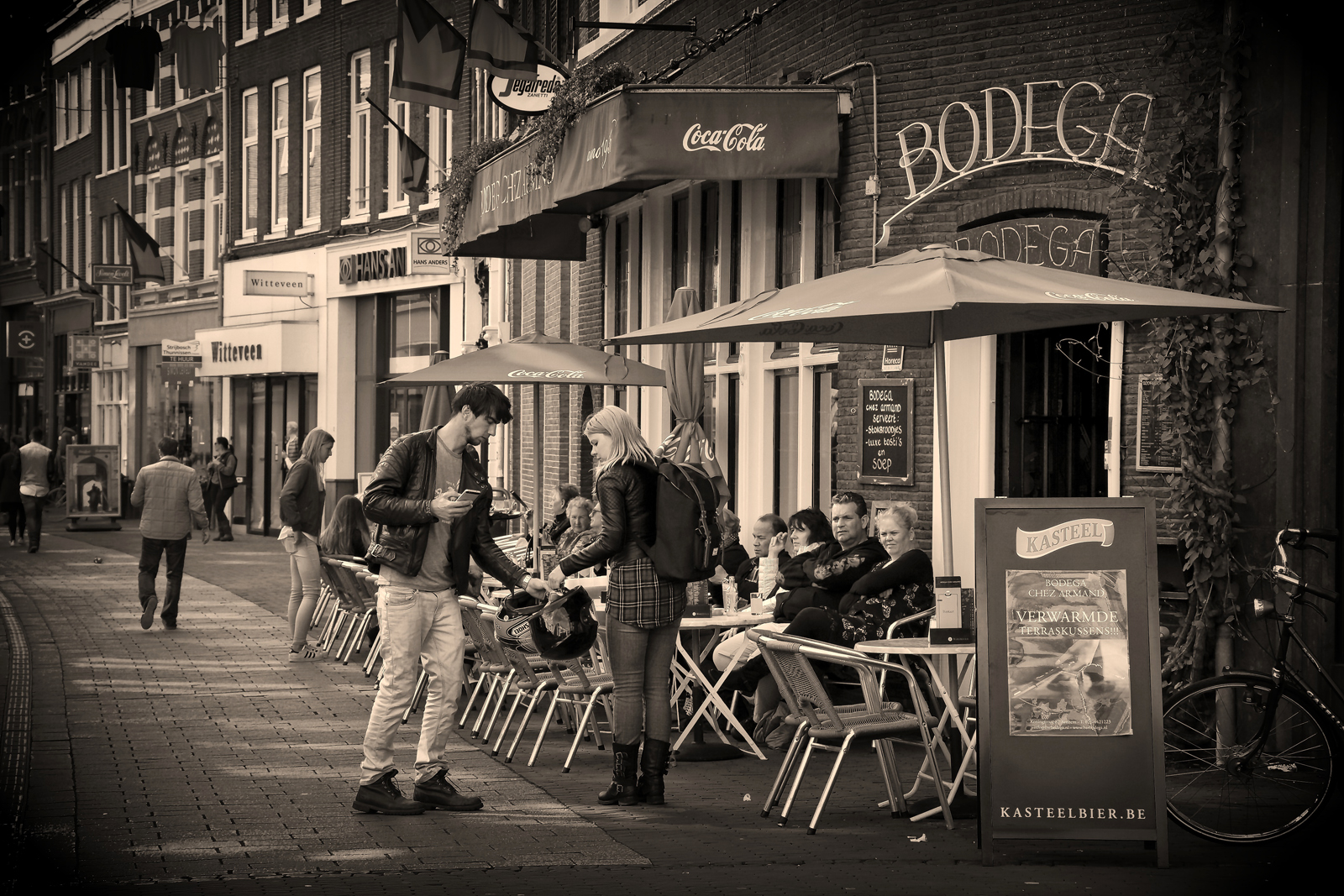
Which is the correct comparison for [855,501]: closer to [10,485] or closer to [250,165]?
[10,485]

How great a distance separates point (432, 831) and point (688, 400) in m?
6.04

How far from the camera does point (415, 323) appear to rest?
26188 mm

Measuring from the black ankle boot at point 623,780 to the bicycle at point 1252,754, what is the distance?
7.67 ft

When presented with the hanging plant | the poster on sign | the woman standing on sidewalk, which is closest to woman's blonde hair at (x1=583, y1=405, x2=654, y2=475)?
the poster on sign

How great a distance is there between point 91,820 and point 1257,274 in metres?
6.22

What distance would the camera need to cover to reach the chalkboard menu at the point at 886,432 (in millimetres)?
10750

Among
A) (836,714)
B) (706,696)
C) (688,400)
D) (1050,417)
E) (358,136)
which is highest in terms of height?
(358,136)

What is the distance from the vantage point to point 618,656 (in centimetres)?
754

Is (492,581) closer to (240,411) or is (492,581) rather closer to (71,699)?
(71,699)

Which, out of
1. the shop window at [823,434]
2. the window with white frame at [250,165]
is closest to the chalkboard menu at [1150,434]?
the shop window at [823,434]

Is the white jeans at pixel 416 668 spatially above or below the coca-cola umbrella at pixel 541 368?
below

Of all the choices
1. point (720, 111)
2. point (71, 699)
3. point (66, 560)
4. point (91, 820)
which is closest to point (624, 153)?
point (720, 111)

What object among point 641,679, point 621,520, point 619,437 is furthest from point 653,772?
point 619,437

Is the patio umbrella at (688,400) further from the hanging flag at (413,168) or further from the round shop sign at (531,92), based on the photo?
the hanging flag at (413,168)
